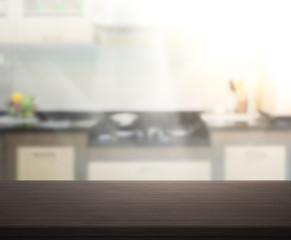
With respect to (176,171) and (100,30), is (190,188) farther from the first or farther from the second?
(100,30)

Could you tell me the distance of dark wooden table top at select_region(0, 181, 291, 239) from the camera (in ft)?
1.68

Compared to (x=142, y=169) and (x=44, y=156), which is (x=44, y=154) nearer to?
(x=44, y=156)

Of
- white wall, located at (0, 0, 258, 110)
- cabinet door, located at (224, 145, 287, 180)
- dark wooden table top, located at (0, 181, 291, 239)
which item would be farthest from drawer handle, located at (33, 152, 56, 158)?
dark wooden table top, located at (0, 181, 291, 239)

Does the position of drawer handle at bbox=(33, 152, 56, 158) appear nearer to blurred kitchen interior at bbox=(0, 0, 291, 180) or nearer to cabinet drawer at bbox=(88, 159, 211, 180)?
blurred kitchen interior at bbox=(0, 0, 291, 180)

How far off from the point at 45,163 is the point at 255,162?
131 cm

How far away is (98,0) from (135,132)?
0.99 m

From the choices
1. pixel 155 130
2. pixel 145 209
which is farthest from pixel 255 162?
pixel 145 209

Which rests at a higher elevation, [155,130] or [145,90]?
[145,90]

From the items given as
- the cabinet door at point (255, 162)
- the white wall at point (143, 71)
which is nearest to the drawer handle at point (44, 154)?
the white wall at point (143, 71)

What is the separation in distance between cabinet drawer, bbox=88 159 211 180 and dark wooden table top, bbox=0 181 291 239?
2200 mm

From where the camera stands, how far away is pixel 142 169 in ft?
9.57

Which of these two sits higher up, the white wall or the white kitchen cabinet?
the white wall

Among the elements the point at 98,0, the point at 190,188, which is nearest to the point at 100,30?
the point at 98,0

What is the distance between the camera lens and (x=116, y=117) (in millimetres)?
3303
